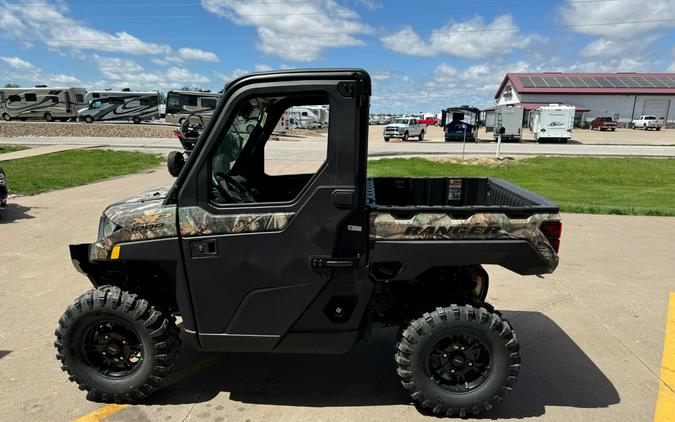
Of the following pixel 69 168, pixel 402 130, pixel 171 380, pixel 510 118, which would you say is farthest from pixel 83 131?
pixel 171 380

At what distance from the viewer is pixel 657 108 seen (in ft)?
199

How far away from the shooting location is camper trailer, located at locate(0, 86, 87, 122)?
3959cm

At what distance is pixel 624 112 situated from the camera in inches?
2400

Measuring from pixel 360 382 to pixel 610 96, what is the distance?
6953cm

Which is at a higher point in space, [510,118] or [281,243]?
[510,118]

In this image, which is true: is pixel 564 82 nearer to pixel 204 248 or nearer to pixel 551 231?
pixel 551 231

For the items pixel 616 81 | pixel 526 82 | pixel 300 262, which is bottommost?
pixel 300 262

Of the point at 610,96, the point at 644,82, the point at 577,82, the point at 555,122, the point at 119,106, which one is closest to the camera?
the point at 555,122

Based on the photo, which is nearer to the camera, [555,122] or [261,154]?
[261,154]

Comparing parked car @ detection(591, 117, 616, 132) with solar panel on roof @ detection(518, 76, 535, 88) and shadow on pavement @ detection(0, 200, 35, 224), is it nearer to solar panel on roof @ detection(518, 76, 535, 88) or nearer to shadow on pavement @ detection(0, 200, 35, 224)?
solar panel on roof @ detection(518, 76, 535, 88)

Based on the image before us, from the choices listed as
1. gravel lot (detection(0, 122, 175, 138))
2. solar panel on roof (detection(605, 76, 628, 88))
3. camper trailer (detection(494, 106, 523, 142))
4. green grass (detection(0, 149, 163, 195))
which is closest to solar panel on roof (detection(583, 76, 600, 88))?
solar panel on roof (detection(605, 76, 628, 88))

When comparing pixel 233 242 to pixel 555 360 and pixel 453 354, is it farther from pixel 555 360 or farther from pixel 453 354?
pixel 555 360

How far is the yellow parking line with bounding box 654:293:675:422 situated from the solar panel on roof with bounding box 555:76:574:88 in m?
66.7

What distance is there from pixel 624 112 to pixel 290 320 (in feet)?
233
